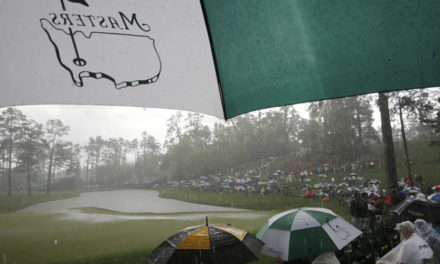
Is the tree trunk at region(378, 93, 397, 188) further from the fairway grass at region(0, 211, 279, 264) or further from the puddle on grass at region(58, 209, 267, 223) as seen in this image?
the puddle on grass at region(58, 209, 267, 223)

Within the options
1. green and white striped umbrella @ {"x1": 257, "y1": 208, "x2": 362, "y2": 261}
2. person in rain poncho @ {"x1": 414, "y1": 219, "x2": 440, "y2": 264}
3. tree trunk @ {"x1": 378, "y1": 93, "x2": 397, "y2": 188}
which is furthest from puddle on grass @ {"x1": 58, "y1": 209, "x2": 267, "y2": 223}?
person in rain poncho @ {"x1": 414, "y1": 219, "x2": 440, "y2": 264}

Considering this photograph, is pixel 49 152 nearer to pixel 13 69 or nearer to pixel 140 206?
pixel 140 206

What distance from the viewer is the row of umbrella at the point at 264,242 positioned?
3.00 meters

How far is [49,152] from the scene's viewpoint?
1360 cm

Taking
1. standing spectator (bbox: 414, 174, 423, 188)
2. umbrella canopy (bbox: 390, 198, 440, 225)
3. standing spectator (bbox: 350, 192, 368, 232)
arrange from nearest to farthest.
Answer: umbrella canopy (bbox: 390, 198, 440, 225) < standing spectator (bbox: 350, 192, 368, 232) < standing spectator (bbox: 414, 174, 423, 188)

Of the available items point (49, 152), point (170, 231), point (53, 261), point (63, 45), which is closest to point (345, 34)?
point (63, 45)

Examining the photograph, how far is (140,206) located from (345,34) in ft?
39.2

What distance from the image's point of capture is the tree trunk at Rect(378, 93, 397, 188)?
9.18 m

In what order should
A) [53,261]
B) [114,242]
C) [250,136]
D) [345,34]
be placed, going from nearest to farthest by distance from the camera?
[345,34] → [53,261] → [114,242] → [250,136]

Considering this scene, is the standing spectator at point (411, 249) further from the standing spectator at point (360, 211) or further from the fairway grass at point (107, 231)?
the fairway grass at point (107, 231)

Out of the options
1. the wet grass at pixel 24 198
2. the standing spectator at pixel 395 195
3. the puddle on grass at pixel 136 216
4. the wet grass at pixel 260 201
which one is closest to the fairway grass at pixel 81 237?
the puddle on grass at pixel 136 216

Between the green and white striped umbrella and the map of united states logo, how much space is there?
326 centimetres

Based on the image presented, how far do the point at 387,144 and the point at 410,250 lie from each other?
24.9 ft

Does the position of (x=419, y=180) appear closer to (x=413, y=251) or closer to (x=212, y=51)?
(x=413, y=251)
